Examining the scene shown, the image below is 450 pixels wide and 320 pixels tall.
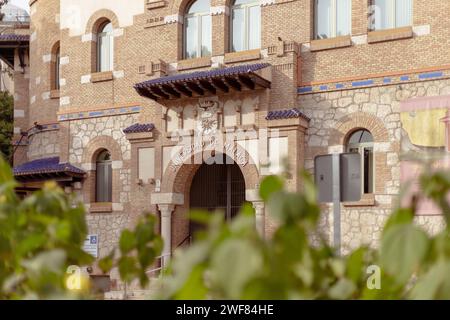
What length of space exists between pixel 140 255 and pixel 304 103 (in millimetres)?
12363

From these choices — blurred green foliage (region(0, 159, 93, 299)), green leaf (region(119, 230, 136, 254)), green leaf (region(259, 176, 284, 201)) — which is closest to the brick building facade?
green leaf (region(119, 230, 136, 254))

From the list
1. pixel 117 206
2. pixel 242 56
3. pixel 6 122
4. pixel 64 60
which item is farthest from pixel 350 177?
pixel 6 122

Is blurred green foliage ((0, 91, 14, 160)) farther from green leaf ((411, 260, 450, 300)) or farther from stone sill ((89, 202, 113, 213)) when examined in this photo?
green leaf ((411, 260, 450, 300))

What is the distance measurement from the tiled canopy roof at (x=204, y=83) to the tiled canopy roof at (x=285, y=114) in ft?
2.09

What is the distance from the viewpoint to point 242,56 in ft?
48.0

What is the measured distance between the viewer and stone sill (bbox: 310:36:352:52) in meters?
13.5

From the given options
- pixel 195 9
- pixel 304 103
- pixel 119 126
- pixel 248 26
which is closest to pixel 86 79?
pixel 119 126

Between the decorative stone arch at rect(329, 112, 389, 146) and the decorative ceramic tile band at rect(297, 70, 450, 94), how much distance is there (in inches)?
24.9

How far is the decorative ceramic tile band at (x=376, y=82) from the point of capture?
41.5ft

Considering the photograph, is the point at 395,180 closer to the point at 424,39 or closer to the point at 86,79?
the point at 424,39

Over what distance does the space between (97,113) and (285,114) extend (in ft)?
18.7

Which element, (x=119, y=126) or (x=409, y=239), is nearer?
(x=409, y=239)
